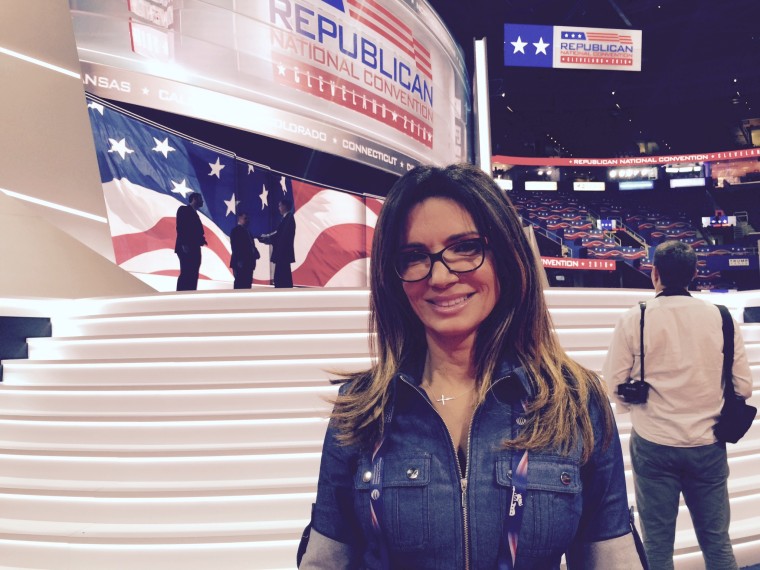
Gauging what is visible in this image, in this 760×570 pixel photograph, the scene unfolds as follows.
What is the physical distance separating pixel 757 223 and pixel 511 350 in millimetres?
33697

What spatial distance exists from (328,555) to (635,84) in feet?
96.2

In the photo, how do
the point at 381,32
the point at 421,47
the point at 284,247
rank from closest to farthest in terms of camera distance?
the point at 284,247 → the point at 381,32 → the point at 421,47

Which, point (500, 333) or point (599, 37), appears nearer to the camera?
point (500, 333)

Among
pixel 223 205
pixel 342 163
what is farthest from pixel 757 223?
→ pixel 223 205

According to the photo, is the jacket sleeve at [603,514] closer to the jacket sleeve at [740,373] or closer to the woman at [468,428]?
the woman at [468,428]

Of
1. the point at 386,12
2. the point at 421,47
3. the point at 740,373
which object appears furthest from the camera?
the point at 421,47

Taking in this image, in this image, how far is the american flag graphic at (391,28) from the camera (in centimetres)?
968

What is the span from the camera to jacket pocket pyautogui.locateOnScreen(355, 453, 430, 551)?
2.65 ft

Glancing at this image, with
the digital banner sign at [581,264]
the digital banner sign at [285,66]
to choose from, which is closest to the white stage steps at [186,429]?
the digital banner sign at [285,66]

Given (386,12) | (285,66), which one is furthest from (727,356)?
(386,12)

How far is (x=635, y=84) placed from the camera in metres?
25.7

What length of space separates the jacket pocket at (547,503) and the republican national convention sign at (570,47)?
14.7m

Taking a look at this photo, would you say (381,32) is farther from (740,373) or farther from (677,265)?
(740,373)

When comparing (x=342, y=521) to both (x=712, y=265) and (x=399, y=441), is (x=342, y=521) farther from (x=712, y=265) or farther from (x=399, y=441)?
(x=712, y=265)
